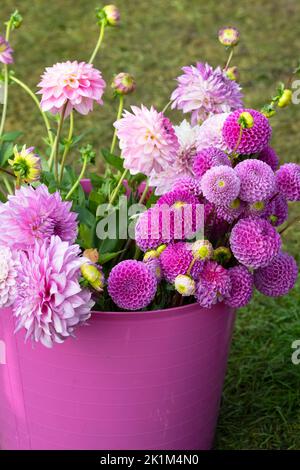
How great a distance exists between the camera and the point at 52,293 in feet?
2.95

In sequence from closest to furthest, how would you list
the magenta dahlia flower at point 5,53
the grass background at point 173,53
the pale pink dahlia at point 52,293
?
the pale pink dahlia at point 52,293 < the magenta dahlia flower at point 5,53 < the grass background at point 173,53

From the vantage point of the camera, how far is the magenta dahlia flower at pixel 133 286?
968 mm

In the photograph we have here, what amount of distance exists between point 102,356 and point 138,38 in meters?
2.00

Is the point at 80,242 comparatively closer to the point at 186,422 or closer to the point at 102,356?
the point at 102,356

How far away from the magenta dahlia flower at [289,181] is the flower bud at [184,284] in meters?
0.18

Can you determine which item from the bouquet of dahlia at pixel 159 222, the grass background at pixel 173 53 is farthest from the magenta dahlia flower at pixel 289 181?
the grass background at pixel 173 53

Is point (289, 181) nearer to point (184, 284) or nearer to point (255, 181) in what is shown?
point (255, 181)

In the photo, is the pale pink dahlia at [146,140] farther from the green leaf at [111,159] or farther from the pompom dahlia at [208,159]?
the green leaf at [111,159]

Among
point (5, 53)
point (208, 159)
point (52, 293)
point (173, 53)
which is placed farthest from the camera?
point (173, 53)

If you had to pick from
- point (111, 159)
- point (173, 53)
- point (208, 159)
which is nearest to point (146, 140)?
point (208, 159)

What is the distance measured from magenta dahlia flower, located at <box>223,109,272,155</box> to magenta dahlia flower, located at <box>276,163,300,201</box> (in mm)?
55

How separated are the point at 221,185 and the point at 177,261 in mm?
103

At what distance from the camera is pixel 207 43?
2.77m
